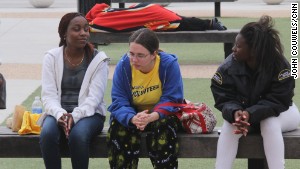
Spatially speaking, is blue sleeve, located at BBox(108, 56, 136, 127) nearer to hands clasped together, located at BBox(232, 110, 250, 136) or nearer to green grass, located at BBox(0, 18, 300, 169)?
hands clasped together, located at BBox(232, 110, 250, 136)

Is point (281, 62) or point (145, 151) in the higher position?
point (281, 62)

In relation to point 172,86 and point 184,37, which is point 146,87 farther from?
point 184,37

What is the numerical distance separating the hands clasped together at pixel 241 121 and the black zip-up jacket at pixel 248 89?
5 centimetres

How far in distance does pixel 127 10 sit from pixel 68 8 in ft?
37.2

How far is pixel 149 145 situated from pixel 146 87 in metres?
0.42

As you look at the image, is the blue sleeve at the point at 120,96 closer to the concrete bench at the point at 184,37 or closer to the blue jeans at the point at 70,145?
the blue jeans at the point at 70,145

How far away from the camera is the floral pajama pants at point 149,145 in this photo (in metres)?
6.17

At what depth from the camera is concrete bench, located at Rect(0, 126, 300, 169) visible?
20.8 ft

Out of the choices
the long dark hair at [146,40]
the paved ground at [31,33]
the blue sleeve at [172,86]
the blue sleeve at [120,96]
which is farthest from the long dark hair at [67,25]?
the paved ground at [31,33]

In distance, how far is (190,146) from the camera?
21.1ft

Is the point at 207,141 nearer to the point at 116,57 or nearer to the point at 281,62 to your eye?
the point at 281,62

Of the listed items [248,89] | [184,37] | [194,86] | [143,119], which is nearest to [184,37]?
[184,37]

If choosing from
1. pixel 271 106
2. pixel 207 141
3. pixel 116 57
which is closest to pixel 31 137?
pixel 207 141

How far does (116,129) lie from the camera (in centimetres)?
625
